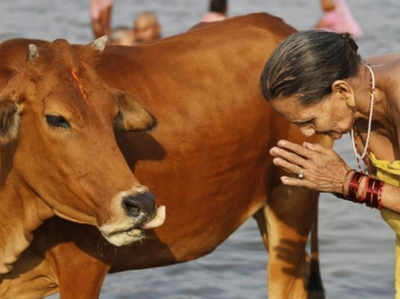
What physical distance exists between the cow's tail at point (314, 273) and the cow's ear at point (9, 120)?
8.72ft

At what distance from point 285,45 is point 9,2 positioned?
15.5 meters

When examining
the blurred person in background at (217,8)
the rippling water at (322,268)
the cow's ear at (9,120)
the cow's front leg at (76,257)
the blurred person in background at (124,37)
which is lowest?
the rippling water at (322,268)

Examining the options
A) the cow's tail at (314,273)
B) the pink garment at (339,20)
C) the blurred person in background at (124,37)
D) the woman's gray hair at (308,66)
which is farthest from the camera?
the pink garment at (339,20)

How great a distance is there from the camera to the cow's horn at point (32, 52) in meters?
5.10

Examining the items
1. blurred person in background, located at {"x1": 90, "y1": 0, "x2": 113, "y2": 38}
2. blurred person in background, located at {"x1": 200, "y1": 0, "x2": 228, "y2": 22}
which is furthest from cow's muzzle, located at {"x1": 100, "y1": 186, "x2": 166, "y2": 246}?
blurred person in background, located at {"x1": 90, "y1": 0, "x2": 113, "y2": 38}

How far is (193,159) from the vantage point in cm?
603

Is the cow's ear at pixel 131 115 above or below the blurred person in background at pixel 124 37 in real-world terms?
above

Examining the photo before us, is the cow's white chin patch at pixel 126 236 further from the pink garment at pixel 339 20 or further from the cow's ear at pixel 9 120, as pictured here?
the pink garment at pixel 339 20

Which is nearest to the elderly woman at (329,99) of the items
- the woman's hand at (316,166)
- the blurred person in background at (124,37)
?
the woman's hand at (316,166)

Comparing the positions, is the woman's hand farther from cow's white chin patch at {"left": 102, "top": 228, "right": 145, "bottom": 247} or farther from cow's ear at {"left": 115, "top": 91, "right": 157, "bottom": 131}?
cow's ear at {"left": 115, "top": 91, "right": 157, "bottom": 131}

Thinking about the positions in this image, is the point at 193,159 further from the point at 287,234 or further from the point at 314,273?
the point at 314,273

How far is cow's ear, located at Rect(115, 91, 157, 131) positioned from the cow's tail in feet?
6.74

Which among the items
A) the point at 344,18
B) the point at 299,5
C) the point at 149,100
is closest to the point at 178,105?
the point at 149,100

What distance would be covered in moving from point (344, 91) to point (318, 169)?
34cm
